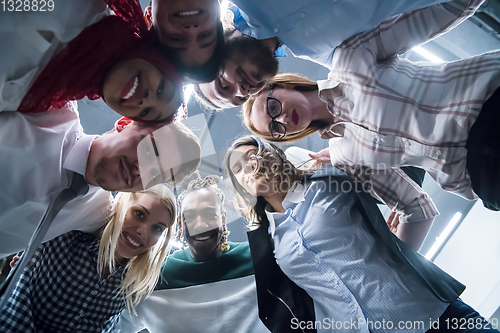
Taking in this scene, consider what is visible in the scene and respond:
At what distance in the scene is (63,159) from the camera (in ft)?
2.45

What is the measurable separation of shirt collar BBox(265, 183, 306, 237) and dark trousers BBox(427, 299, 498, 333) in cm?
54

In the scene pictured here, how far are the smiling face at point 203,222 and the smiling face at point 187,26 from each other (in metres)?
0.47

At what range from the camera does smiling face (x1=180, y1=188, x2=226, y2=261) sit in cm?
96

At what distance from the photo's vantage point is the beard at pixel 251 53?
0.72 meters

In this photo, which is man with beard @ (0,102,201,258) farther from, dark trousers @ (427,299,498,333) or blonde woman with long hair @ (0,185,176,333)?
dark trousers @ (427,299,498,333)

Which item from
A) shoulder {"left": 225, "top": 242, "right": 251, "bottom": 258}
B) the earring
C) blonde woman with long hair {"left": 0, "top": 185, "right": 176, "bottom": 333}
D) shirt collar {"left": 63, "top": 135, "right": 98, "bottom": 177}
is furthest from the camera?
shoulder {"left": 225, "top": 242, "right": 251, "bottom": 258}

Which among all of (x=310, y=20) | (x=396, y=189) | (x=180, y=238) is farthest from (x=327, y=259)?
(x=310, y=20)

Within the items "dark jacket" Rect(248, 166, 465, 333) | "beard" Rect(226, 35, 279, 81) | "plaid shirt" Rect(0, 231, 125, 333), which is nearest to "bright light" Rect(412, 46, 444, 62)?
"dark jacket" Rect(248, 166, 465, 333)

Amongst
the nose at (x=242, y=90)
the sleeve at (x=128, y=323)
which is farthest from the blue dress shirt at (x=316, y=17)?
the sleeve at (x=128, y=323)

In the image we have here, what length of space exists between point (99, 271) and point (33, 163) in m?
0.44

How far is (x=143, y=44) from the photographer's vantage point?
622mm

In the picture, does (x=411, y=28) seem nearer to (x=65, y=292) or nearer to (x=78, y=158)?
(x=78, y=158)

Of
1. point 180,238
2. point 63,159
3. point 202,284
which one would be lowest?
point 202,284

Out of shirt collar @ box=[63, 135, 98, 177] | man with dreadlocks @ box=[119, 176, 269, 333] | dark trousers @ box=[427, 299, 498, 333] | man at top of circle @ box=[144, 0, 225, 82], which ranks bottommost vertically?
man with dreadlocks @ box=[119, 176, 269, 333]
